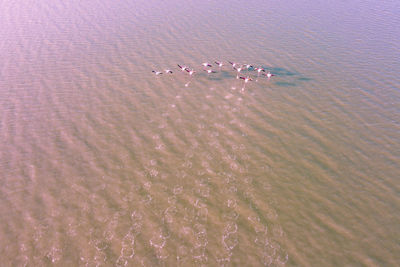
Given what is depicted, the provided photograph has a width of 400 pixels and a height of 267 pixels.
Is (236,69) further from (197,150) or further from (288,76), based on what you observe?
(197,150)

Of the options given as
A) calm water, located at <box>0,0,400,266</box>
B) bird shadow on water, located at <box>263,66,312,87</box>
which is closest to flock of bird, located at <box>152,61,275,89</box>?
calm water, located at <box>0,0,400,266</box>

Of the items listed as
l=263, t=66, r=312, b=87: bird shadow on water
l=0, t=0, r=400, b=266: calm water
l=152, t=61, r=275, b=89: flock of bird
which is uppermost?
l=263, t=66, r=312, b=87: bird shadow on water

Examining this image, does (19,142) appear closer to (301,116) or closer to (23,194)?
(23,194)

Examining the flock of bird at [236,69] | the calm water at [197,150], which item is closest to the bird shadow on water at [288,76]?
the calm water at [197,150]

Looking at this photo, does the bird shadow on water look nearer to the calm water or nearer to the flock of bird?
the calm water

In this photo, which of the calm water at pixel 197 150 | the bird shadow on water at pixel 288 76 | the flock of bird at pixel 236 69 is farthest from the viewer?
the flock of bird at pixel 236 69

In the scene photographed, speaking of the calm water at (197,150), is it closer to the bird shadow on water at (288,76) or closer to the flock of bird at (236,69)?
the bird shadow on water at (288,76)

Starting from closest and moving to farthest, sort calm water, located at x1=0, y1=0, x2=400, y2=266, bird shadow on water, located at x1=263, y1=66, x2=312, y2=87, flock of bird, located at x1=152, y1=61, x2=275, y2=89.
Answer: calm water, located at x1=0, y1=0, x2=400, y2=266, bird shadow on water, located at x1=263, y1=66, x2=312, y2=87, flock of bird, located at x1=152, y1=61, x2=275, y2=89

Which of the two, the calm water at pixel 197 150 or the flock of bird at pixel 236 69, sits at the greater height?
the flock of bird at pixel 236 69

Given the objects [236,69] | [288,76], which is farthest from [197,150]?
[288,76]

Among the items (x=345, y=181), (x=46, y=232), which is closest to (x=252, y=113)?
(x=345, y=181)

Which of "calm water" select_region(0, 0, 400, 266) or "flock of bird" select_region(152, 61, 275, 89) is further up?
"flock of bird" select_region(152, 61, 275, 89)
